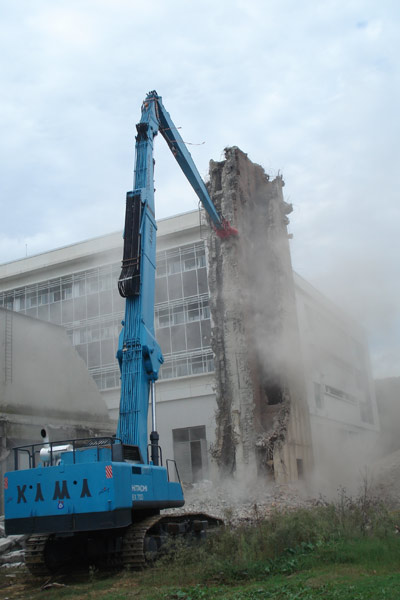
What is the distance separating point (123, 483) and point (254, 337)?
9.74 meters

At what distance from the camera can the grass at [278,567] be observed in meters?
6.96

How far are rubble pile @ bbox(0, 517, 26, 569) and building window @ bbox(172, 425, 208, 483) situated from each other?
18.0 m

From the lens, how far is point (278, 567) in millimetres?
8203

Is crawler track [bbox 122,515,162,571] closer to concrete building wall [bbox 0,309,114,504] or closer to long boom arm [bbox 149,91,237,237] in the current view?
long boom arm [bbox 149,91,237,237]

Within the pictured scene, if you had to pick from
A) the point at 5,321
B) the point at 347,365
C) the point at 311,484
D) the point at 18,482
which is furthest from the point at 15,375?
the point at 347,365

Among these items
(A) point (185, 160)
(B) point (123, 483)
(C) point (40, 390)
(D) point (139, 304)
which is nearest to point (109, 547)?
(B) point (123, 483)

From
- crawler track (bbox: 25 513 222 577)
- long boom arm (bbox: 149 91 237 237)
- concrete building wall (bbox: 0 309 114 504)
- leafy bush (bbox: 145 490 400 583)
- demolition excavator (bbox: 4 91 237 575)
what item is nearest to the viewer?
leafy bush (bbox: 145 490 400 583)

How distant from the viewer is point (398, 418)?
5584 centimetres

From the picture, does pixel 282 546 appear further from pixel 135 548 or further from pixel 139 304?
pixel 139 304

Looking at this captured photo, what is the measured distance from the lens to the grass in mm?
6961

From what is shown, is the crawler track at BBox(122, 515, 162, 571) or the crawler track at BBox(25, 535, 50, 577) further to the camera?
the crawler track at BBox(25, 535, 50, 577)

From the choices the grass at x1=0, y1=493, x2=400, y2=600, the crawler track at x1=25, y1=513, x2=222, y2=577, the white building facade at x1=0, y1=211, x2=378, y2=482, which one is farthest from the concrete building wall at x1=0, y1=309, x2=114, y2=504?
the grass at x1=0, y1=493, x2=400, y2=600

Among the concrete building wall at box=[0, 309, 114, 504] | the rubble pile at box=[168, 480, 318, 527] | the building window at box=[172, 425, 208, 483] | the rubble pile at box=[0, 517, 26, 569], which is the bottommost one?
the rubble pile at box=[0, 517, 26, 569]

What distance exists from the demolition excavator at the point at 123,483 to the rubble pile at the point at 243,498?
9.14 feet
